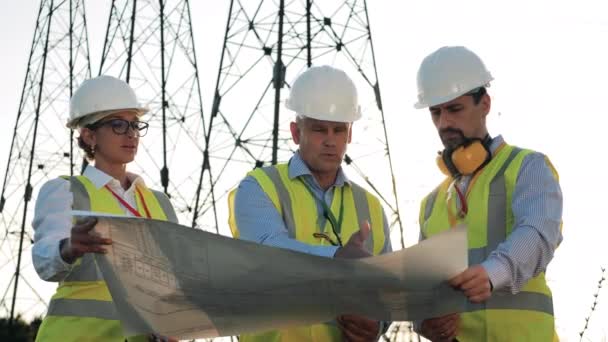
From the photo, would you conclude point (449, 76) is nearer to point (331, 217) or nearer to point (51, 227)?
point (331, 217)

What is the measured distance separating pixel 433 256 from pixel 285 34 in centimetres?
1784

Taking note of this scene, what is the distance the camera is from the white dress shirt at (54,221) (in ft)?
22.3

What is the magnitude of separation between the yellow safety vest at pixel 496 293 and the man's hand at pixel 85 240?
1.74 m

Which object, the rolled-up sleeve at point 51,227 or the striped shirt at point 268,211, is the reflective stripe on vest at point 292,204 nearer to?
the striped shirt at point 268,211

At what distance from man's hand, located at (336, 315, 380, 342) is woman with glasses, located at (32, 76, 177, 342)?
1.35 metres

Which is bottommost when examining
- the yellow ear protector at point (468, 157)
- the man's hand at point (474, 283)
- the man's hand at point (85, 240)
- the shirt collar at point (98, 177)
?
the man's hand at point (474, 283)

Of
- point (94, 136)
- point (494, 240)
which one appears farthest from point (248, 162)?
point (494, 240)

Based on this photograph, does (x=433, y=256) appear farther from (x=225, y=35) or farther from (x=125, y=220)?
(x=225, y=35)

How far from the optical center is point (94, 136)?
7.65 metres

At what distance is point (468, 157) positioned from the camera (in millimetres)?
6395

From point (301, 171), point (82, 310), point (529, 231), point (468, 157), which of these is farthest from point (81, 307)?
point (529, 231)

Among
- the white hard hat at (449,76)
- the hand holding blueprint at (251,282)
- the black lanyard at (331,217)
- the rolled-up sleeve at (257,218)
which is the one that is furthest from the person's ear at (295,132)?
the hand holding blueprint at (251,282)

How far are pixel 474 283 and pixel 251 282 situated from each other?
97cm

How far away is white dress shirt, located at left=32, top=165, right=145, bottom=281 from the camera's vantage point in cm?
679
